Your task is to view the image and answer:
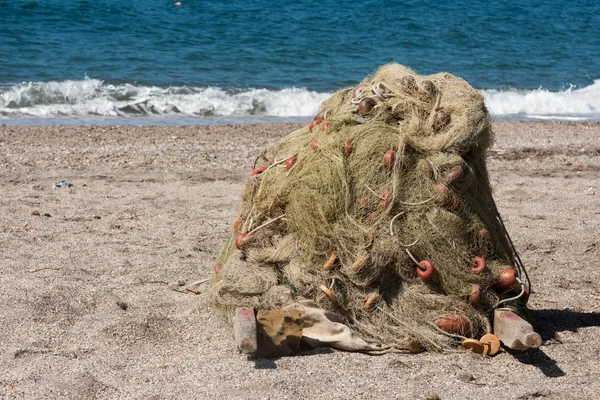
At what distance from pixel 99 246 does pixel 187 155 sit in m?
3.90

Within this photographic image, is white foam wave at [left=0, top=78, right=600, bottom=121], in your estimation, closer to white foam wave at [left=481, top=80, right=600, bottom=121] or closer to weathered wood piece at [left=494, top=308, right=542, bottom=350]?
white foam wave at [left=481, top=80, right=600, bottom=121]

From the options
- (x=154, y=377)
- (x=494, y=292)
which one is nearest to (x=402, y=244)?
(x=494, y=292)

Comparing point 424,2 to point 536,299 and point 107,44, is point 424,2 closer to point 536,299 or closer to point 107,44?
point 107,44

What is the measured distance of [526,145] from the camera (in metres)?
11.0

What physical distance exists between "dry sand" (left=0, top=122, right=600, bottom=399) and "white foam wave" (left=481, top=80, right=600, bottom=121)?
6433mm

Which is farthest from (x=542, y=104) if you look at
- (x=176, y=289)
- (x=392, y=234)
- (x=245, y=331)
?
(x=245, y=331)

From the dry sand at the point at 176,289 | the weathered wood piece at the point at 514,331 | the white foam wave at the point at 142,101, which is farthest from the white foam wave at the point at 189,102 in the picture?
the weathered wood piece at the point at 514,331

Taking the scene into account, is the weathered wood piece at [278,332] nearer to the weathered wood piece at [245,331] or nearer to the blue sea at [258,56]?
the weathered wood piece at [245,331]

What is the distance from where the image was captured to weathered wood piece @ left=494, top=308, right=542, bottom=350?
400 centimetres

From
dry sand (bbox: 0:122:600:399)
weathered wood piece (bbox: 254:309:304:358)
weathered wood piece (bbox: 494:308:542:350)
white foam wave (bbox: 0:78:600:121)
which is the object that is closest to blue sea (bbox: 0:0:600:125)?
white foam wave (bbox: 0:78:600:121)

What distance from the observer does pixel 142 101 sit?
15016mm

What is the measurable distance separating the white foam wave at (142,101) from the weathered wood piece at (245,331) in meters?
10.8

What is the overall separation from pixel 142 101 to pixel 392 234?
37.9 ft

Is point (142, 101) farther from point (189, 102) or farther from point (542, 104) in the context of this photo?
point (542, 104)
